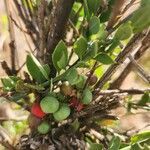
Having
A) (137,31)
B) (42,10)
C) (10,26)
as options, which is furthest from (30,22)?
(137,31)

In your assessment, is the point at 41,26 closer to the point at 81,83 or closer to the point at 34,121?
the point at 81,83

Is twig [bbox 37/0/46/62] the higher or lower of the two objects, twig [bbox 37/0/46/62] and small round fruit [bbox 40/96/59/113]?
the higher

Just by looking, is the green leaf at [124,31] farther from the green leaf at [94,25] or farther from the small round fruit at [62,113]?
the small round fruit at [62,113]

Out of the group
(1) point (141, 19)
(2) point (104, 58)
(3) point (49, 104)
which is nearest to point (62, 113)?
(3) point (49, 104)

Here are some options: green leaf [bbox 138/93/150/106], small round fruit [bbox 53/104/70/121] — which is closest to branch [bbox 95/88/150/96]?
green leaf [bbox 138/93/150/106]

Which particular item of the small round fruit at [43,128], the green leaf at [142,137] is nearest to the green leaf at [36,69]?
the small round fruit at [43,128]

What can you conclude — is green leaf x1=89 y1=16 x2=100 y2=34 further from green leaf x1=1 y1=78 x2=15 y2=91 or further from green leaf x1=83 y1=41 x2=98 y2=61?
green leaf x1=1 y1=78 x2=15 y2=91
